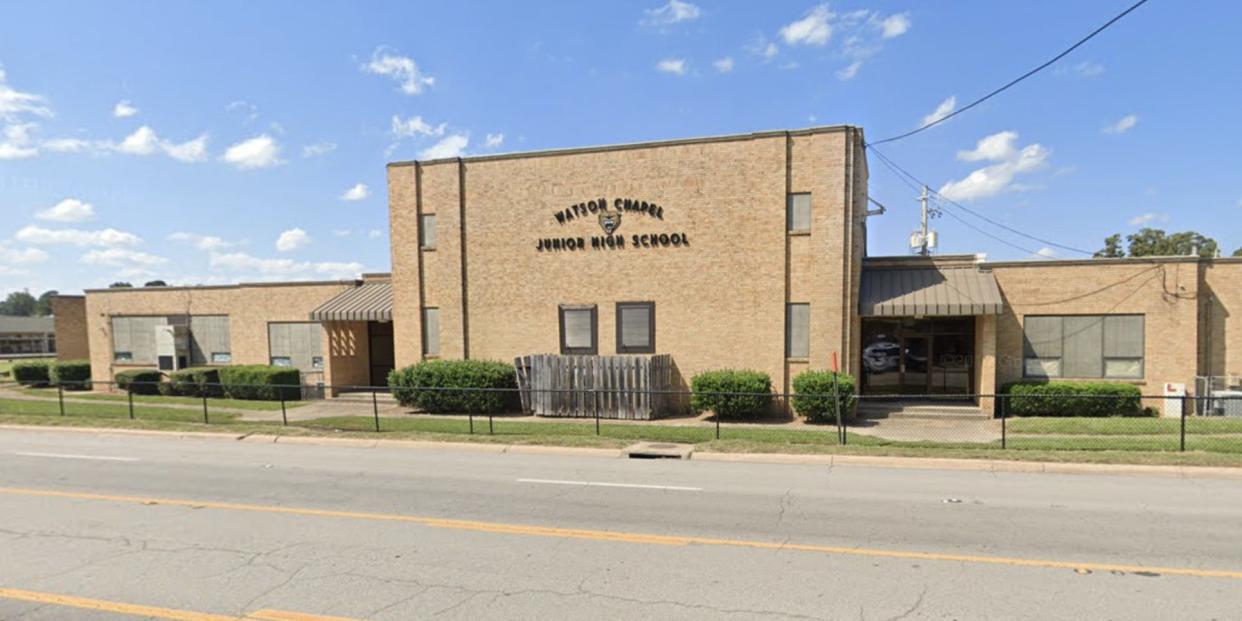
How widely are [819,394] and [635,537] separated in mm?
9758

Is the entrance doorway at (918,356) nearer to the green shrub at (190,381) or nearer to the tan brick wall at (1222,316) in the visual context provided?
the tan brick wall at (1222,316)

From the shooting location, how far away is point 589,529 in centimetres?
673

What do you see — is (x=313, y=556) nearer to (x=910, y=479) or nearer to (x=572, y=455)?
(x=572, y=455)

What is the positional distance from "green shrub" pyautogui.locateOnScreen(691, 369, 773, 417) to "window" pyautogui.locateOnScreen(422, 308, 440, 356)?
8655 millimetres

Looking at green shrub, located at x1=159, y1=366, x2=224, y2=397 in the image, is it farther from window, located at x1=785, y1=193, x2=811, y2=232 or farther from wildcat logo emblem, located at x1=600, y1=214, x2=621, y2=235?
window, located at x1=785, y1=193, x2=811, y2=232

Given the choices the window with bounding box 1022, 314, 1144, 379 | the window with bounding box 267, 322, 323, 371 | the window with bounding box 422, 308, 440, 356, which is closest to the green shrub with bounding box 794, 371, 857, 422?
the window with bounding box 1022, 314, 1144, 379

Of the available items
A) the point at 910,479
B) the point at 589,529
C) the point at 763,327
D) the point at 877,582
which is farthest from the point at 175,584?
the point at 763,327

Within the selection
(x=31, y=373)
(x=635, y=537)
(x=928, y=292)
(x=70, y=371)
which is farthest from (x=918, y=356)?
(x=31, y=373)

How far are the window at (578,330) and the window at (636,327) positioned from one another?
2.67 ft

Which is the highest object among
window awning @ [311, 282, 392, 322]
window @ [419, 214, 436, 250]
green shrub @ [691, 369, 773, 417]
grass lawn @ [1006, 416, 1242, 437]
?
window @ [419, 214, 436, 250]

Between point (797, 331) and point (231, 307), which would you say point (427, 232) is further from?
point (797, 331)

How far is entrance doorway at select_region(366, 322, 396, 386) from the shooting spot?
23125 millimetres

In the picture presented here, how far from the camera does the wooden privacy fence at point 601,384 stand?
1669 centimetres

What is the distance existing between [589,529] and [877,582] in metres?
2.97
